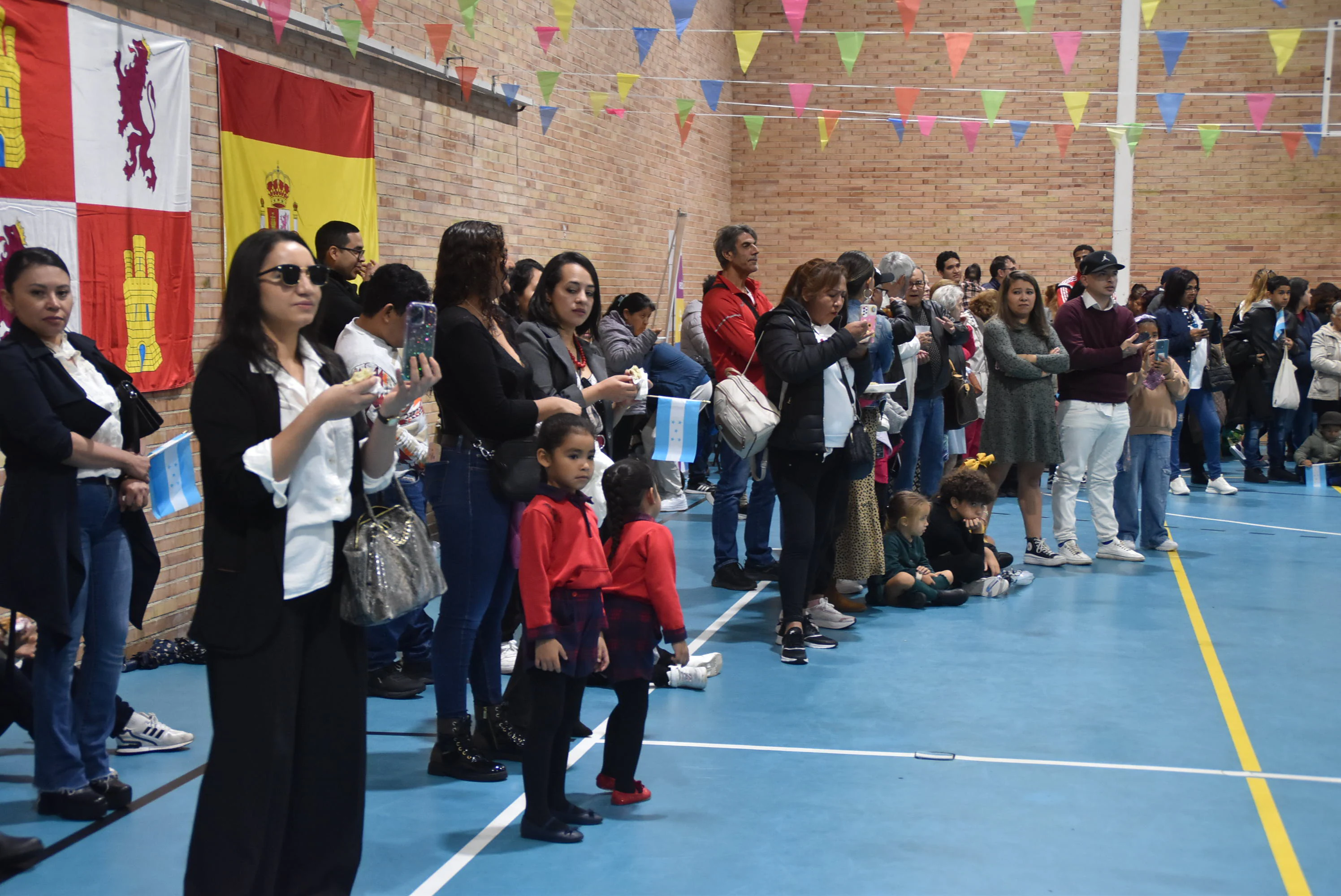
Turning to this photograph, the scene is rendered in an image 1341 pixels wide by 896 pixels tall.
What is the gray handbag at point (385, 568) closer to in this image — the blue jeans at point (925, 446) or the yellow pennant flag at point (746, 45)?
the blue jeans at point (925, 446)

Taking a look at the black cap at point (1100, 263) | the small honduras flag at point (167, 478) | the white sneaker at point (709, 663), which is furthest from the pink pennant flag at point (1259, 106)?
the small honduras flag at point (167, 478)

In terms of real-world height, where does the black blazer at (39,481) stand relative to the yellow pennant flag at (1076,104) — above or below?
below

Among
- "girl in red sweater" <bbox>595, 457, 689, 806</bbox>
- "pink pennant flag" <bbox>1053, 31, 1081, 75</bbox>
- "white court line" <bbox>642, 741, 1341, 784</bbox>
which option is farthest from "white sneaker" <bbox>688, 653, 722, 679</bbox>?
"pink pennant flag" <bbox>1053, 31, 1081, 75</bbox>

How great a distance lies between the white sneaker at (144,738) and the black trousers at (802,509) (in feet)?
8.56

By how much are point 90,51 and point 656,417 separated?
9.21 feet

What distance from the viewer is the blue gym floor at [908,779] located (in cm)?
337

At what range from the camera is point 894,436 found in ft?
25.8

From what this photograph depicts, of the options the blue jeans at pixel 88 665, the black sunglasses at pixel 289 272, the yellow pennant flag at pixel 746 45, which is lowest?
the blue jeans at pixel 88 665

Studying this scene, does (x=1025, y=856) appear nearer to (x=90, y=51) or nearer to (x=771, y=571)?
(x=771, y=571)

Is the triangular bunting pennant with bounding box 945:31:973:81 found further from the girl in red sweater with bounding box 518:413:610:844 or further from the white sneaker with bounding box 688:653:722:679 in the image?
the girl in red sweater with bounding box 518:413:610:844

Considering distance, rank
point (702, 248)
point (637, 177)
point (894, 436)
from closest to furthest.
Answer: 1. point (894, 436)
2. point (637, 177)
3. point (702, 248)

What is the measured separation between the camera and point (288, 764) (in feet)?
8.18

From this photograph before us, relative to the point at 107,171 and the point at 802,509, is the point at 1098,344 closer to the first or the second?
the point at 802,509

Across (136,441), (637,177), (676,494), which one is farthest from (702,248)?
(136,441)
